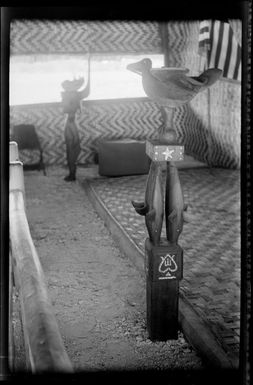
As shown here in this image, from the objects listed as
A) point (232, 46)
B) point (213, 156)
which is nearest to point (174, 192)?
point (232, 46)

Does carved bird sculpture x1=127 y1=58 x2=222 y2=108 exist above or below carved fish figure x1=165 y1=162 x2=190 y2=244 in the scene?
above

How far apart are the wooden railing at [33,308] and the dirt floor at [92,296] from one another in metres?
0.86

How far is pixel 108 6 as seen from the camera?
7.45 feet

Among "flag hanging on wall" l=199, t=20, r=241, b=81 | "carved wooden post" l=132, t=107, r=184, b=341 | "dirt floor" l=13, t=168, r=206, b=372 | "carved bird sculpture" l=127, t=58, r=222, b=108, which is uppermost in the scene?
"flag hanging on wall" l=199, t=20, r=241, b=81

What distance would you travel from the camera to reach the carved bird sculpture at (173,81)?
12.9ft

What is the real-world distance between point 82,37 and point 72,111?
7.72 feet

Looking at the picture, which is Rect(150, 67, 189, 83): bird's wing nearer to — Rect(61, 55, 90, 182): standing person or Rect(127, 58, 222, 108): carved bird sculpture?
Rect(127, 58, 222, 108): carved bird sculpture

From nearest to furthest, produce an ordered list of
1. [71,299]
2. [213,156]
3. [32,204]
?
[71,299] < [32,204] < [213,156]

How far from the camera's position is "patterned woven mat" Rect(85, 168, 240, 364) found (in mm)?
4718

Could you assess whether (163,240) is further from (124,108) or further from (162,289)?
(124,108)

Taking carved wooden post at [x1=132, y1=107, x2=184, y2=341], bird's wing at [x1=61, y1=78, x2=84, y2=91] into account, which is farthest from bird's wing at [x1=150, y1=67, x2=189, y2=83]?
Result: bird's wing at [x1=61, y1=78, x2=84, y2=91]

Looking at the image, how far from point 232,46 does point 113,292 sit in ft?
16.4

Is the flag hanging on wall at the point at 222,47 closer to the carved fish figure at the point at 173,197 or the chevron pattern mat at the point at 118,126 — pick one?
the chevron pattern mat at the point at 118,126

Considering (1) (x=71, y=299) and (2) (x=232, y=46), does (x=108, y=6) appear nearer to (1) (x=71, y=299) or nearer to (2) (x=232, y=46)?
(1) (x=71, y=299)
